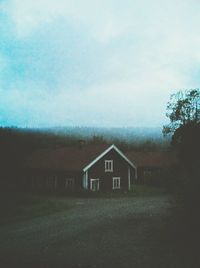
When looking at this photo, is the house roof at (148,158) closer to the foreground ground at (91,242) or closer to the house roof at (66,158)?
the house roof at (66,158)

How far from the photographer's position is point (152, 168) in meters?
60.6

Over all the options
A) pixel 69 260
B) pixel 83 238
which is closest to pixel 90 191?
pixel 83 238

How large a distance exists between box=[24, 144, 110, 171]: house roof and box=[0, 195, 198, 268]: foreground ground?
19.1 m

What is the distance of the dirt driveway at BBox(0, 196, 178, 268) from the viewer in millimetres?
12391

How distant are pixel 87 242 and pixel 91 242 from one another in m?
0.18

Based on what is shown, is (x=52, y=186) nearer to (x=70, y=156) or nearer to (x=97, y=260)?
(x=70, y=156)

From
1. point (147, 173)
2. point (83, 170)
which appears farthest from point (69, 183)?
point (147, 173)

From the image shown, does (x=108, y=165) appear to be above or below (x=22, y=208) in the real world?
above

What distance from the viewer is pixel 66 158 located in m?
45.7

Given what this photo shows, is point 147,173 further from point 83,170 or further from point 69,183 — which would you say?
point 83,170

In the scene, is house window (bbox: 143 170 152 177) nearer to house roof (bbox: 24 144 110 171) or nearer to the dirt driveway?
house roof (bbox: 24 144 110 171)

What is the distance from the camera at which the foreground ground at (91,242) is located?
40.4ft

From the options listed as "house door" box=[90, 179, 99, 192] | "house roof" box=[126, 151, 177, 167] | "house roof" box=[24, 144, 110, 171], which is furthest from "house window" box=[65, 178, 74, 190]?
"house roof" box=[126, 151, 177, 167]

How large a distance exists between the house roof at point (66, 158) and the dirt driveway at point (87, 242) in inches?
748
